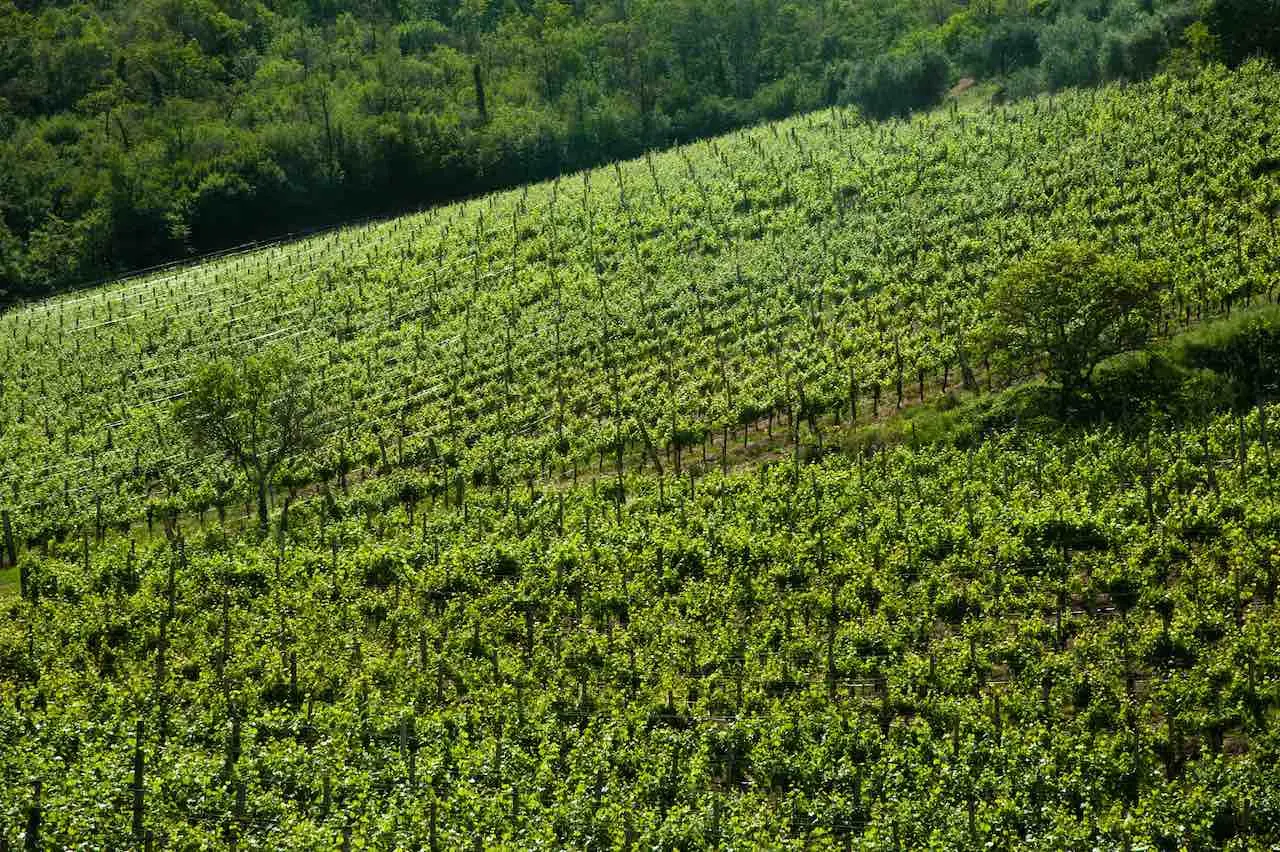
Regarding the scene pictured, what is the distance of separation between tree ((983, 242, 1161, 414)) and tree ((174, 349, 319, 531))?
2580cm

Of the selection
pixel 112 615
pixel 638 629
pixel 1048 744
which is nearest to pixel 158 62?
pixel 112 615

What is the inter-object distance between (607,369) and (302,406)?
515 inches

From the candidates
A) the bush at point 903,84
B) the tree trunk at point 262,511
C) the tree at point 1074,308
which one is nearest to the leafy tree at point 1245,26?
the bush at point 903,84

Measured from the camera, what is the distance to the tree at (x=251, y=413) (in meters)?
45.3

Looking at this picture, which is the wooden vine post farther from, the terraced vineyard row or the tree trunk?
the tree trunk

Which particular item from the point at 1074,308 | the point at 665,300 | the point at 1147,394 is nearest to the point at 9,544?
the point at 665,300

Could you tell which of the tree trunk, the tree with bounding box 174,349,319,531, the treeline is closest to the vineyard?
the tree trunk

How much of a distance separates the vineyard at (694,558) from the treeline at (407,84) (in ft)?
84.6

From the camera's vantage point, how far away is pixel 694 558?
3366cm

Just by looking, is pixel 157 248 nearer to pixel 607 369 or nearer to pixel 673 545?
pixel 607 369

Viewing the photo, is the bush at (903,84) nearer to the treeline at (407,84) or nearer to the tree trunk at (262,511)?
the treeline at (407,84)

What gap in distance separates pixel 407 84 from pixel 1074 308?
100808mm

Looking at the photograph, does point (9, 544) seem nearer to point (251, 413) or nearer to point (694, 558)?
point (251, 413)

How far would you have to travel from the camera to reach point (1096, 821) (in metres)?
20.1
